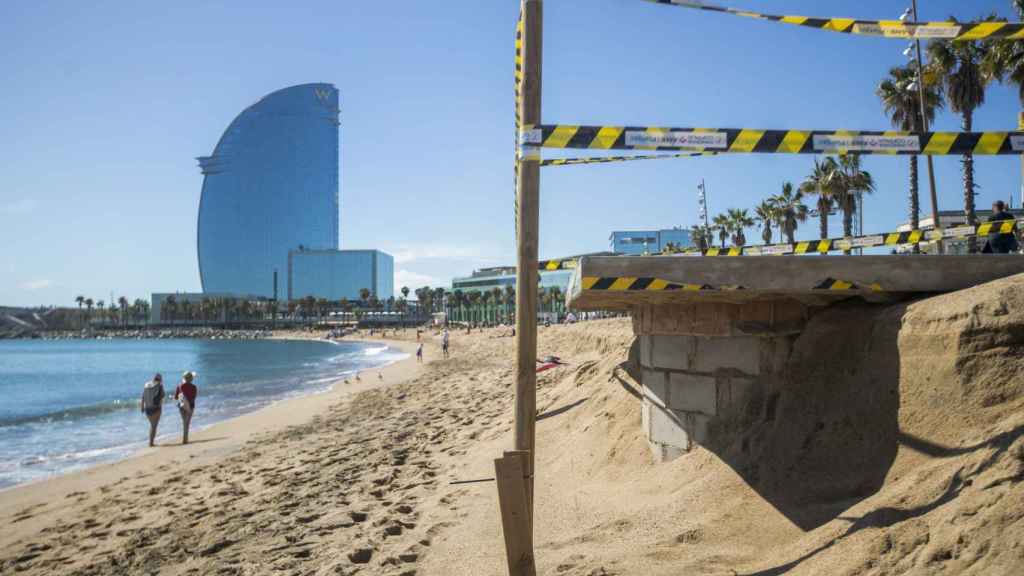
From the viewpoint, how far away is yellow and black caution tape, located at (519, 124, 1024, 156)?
4.56 metres

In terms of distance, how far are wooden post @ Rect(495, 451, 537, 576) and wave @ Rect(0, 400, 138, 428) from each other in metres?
26.3

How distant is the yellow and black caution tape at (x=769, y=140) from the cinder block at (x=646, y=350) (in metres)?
2.30

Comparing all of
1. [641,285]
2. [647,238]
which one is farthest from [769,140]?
[647,238]

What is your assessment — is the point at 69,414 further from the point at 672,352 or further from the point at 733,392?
the point at 733,392

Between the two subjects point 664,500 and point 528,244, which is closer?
point 528,244

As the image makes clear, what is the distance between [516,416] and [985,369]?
Result: 10.4ft

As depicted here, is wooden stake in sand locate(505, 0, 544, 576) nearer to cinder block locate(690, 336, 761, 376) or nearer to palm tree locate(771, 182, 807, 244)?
cinder block locate(690, 336, 761, 376)

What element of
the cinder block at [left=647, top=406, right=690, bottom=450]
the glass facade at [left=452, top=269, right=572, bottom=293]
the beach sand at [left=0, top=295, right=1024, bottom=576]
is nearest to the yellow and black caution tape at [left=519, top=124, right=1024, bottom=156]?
the beach sand at [left=0, top=295, right=1024, bottom=576]

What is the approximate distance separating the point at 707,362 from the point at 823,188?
34334 mm

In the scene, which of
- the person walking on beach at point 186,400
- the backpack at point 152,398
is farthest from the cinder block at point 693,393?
the backpack at point 152,398

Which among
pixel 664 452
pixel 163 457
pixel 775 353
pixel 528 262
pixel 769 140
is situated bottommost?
pixel 163 457

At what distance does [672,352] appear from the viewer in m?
6.02

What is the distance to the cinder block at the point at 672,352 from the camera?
584cm

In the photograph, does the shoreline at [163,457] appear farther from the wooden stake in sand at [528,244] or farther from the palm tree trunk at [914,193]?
the palm tree trunk at [914,193]
